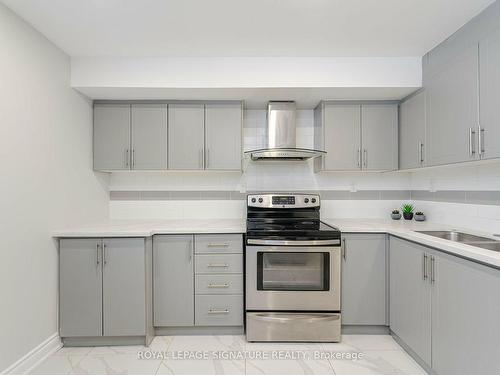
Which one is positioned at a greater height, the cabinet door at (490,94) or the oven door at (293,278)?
the cabinet door at (490,94)

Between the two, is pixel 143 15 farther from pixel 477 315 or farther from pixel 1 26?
pixel 477 315

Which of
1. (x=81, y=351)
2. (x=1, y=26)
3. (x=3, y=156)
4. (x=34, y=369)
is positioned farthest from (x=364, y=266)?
(x=1, y=26)

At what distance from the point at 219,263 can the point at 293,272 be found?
0.61 meters

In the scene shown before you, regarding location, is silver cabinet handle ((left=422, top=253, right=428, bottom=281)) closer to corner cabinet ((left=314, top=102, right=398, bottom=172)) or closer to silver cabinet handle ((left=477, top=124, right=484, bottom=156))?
silver cabinet handle ((left=477, top=124, right=484, bottom=156))

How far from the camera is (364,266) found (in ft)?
7.68

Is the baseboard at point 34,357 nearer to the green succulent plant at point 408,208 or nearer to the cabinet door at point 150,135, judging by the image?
the cabinet door at point 150,135

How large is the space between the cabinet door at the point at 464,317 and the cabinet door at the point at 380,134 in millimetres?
1163

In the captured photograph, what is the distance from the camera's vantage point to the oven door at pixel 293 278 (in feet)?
7.43

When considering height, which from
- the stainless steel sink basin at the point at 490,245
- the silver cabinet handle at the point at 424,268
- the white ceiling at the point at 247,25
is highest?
the white ceiling at the point at 247,25

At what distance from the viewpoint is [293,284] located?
2.29 meters

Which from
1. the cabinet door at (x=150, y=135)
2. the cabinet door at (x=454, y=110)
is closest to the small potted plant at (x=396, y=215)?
the cabinet door at (x=454, y=110)

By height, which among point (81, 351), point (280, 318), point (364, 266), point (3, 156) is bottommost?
point (81, 351)

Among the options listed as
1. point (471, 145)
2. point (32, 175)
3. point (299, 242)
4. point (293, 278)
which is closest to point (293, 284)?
point (293, 278)

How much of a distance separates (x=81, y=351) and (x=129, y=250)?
2.73 feet
